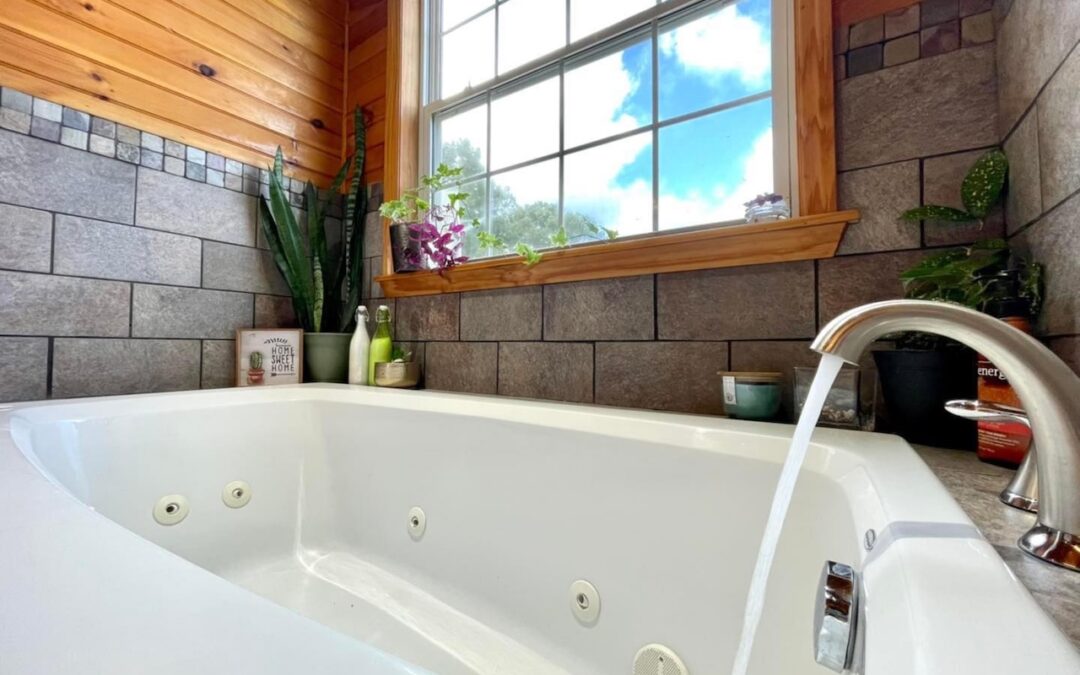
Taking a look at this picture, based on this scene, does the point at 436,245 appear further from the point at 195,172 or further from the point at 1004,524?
the point at 1004,524

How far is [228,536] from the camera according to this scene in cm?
115

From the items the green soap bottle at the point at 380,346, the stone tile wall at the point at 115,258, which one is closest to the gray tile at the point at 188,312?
the stone tile wall at the point at 115,258

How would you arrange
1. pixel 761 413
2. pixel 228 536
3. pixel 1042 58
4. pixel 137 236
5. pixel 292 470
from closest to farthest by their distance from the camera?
pixel 1042 58 → pixel 761 413 → pixel 228 536 → pixel 292 470 → pixel 137 236

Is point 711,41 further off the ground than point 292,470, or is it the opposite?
point 711,41

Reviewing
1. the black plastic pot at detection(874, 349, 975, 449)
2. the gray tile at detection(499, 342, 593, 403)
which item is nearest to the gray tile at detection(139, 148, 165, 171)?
the gray tile at detection(499, 342, 593, 403)

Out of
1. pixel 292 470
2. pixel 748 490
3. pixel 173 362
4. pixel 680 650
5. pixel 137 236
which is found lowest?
pixel 680 650

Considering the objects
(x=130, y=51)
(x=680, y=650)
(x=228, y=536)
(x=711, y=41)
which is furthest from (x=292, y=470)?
(x=711, y=41)

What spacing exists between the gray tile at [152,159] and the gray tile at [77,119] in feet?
0.42

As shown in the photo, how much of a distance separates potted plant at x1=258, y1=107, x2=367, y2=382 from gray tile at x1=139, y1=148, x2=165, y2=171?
11.5 inches

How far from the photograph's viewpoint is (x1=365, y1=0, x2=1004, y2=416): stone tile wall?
2.91ft

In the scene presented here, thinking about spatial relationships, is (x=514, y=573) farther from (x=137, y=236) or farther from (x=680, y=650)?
(x=137, y=236)

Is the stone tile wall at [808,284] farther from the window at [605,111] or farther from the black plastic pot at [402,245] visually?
the black plastic pot at [402,245]

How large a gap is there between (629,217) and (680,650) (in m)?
1.03

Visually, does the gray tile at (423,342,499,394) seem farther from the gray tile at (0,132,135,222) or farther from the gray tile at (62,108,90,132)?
the gray tile at (62,108,90,132)
